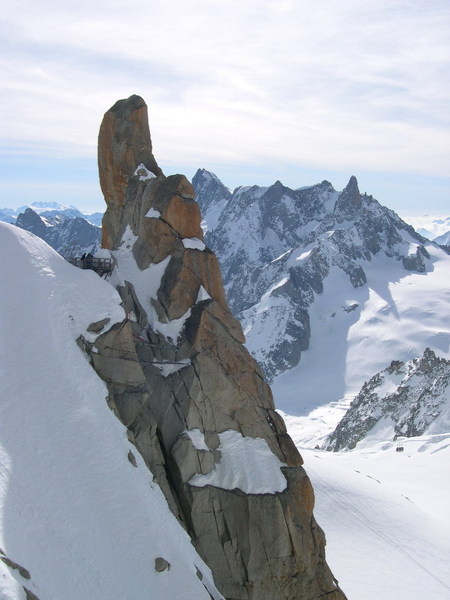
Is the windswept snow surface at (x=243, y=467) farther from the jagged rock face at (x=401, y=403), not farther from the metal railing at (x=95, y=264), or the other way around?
the jagged rock face at (x=401, y=403)

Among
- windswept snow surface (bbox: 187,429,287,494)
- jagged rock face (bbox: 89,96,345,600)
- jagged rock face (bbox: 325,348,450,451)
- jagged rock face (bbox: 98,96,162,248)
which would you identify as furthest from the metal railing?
jagged rock face (bbox: 325,348,450,451)

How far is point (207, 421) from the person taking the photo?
25.7 m

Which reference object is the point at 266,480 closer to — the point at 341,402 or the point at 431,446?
the point at 431,446

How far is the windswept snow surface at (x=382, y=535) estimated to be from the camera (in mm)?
38844

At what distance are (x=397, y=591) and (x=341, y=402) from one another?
13765 cm

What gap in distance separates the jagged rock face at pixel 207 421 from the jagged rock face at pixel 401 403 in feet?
268

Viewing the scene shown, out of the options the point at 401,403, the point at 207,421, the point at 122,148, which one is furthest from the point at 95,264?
the point at 401,403

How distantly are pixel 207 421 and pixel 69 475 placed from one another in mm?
6253

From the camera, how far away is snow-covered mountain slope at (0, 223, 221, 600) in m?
18.7

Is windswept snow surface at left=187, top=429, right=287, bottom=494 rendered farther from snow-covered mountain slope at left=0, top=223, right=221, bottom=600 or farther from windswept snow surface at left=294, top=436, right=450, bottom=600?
windswept snow surface at left=294, top=436, right=450, bottom=600

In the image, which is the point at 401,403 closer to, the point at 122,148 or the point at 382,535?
the point at 382,535

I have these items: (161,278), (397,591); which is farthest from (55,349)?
(397,591)

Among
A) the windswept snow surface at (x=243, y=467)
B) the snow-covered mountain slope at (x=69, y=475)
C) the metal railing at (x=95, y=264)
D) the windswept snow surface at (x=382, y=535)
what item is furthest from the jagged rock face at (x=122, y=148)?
the windswept snow surface at (x=382, y=535)

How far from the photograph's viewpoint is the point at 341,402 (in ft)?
571
